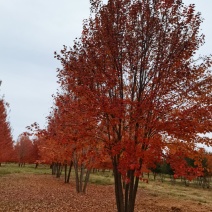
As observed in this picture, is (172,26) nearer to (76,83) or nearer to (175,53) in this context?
(175,53)

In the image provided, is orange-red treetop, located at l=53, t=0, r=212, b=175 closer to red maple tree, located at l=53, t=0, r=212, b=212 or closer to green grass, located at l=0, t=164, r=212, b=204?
red maple tree, located at l=53, t=0, r=212, b=212

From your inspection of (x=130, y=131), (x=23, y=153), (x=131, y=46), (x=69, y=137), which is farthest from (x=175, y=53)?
(x=23, y=153)

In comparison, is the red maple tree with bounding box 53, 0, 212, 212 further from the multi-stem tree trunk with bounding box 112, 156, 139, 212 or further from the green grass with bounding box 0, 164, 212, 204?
the green grass with bounding box 0, 164, 212, 204

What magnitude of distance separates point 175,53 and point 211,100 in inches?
88.2

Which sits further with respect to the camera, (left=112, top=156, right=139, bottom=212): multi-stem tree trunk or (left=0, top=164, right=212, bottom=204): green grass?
(left=0, top=164, right=212, bottom=204): green grass

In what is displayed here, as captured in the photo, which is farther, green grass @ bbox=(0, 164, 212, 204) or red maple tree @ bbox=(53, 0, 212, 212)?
green grass @ bbox=(0, 164, 212, 204)

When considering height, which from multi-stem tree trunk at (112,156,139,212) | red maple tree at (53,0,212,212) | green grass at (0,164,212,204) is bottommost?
green grass at (0,164,212,204)

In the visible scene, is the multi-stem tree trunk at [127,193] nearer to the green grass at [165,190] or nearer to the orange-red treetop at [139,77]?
the orange-red treetop at [139,77]

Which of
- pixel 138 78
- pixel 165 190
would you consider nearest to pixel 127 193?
pixel 138 78

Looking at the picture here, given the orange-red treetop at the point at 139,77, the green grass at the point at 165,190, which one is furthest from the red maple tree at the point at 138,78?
the green grass at the point at 165,190

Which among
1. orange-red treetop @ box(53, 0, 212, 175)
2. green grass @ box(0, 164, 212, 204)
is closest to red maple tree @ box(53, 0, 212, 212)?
orange-red treetop @ box(53, 0, 212, 175)

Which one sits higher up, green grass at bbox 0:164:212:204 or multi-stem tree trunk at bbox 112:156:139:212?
multi-stem tree trunk at bbox 112:156:139:212

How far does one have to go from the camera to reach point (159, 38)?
1066 centimetres

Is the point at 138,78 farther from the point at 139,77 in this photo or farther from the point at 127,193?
the point at 127,193
